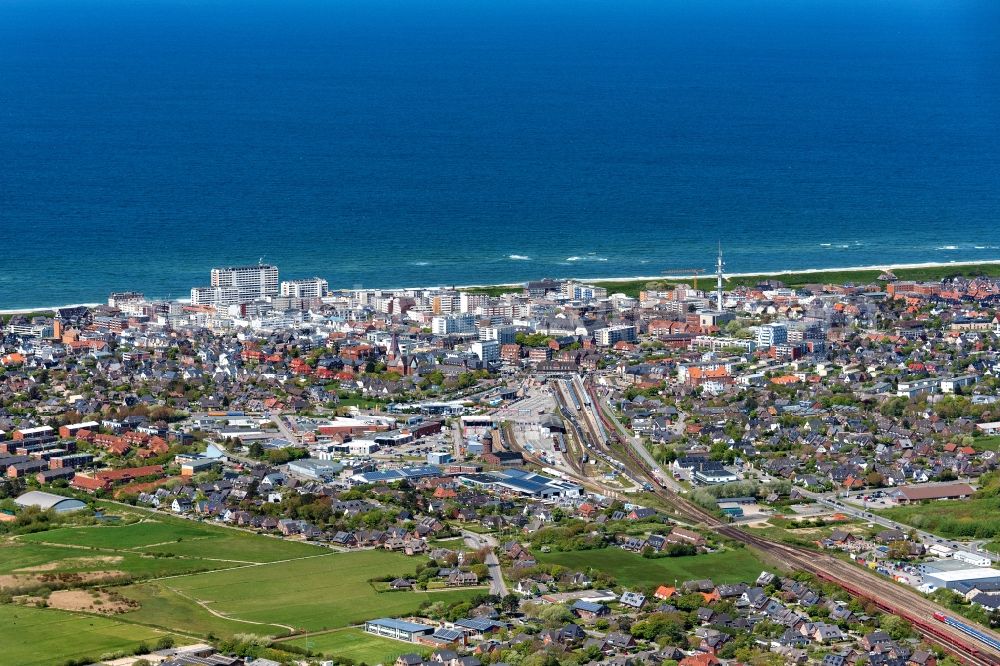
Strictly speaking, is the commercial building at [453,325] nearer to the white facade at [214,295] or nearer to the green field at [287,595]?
the white facade at [214,295]

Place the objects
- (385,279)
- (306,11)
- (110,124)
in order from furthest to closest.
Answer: (306,11)
(110,124)
(385,279)

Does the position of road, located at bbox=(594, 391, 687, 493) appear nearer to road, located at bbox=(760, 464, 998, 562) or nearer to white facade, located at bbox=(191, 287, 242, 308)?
road, located at bbox=(760, 464, 998, 562)

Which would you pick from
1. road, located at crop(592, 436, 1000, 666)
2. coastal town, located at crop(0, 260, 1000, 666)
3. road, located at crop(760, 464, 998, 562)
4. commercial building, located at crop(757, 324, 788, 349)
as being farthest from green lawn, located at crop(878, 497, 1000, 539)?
commercial building, located at crop(757, 324, 788, 349)

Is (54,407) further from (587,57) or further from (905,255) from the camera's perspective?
(587,57)

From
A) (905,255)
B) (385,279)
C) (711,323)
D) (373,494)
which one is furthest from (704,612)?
(905,255)

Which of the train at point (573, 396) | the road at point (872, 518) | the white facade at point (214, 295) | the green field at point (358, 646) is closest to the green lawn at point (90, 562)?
the green field at point (358, 646)

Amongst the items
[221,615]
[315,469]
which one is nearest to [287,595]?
[221,615]
